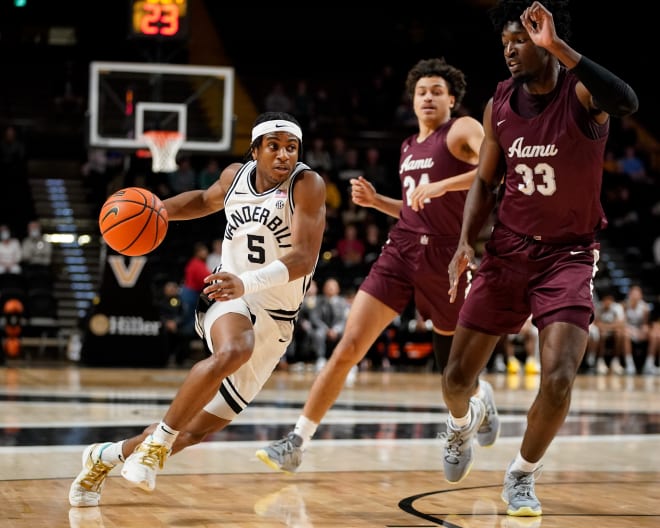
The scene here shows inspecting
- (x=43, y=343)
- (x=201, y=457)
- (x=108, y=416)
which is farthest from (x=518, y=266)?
(x=43, y=343)

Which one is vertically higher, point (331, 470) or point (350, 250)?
point (350, 250)

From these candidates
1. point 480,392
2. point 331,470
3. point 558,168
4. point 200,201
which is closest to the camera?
point 558,168

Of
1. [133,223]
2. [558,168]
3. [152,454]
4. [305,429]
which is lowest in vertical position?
[305,429]

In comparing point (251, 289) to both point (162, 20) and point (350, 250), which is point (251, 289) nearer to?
point (162, 20)

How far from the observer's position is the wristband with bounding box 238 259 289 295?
468cm

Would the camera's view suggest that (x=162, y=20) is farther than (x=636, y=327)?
No

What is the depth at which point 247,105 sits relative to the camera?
947 inches

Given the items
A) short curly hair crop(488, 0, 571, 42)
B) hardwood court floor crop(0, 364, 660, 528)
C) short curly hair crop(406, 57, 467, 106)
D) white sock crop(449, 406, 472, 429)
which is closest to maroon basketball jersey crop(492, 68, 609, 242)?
short curly hair crop(488, 0, 571, 42)

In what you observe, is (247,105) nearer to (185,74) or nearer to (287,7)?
(287,7)

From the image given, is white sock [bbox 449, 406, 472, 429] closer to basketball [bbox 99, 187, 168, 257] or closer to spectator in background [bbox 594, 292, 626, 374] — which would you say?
basketball [bbox 99, 187, 168, 257]

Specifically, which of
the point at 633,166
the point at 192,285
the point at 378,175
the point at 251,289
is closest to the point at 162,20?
the point at 192,285

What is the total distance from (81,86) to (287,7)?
20.6ft

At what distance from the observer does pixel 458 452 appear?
18.0ft

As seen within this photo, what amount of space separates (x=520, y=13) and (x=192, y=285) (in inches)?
411
